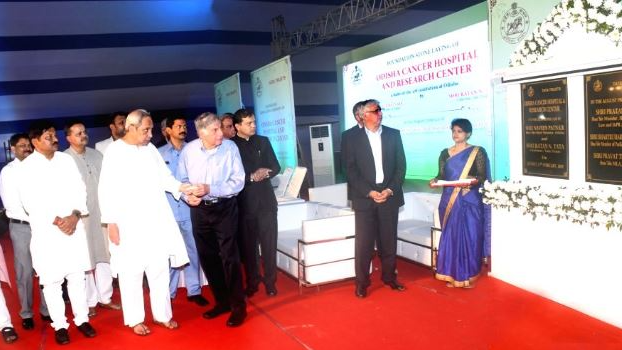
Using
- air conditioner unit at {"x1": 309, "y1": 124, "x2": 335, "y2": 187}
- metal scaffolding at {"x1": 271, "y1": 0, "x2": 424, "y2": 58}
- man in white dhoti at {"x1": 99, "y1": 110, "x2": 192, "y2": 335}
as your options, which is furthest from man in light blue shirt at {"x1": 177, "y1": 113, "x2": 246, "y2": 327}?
air conditioner unit at {"x1": 309, "y1": 124, "x2": 335, "y2": 187}

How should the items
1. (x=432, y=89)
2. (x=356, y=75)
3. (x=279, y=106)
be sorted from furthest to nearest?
(x=356, y=75), (x=279, y=106), (x=432, y=89)

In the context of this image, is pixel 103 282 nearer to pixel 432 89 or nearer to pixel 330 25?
pixel 432 89

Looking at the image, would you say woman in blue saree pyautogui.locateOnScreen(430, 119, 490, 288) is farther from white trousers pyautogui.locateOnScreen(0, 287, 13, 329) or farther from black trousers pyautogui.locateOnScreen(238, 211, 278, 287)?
white trousers pyautogui.locateOnScreen(0, 287, 13, 329)

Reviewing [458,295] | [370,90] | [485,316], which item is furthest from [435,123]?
[485,316]

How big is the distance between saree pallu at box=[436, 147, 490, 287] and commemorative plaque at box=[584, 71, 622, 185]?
92 cm

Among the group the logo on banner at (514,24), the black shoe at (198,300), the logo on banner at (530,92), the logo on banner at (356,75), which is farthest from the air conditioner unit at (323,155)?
the logo on banner at (530,92)

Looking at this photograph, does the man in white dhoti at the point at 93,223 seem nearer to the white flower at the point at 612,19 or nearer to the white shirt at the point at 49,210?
the white shirt at the point at 49,210

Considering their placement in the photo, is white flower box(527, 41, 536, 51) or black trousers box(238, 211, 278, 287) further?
black trousers box(238, 211, 278, 287)

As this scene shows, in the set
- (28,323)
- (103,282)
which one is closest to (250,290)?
(103,282)

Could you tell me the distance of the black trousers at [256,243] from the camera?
4.07 meters

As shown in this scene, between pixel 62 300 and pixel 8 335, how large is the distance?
476mm

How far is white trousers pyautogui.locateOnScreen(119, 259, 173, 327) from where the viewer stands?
338 centimetres

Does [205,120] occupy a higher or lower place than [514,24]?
lower

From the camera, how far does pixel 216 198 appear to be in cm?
348
